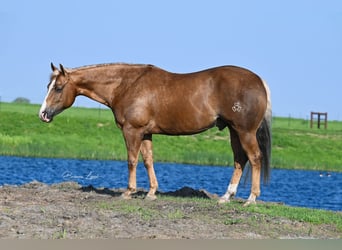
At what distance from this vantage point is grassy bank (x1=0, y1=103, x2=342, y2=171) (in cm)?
4647

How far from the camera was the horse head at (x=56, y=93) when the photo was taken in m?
16.2

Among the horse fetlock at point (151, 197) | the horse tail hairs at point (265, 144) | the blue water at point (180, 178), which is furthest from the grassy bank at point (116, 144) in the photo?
the horse tail hairs at point (265, 144)

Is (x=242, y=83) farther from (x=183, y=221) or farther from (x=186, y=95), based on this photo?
(x=183, y=221)

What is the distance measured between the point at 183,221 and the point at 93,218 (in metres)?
1.38

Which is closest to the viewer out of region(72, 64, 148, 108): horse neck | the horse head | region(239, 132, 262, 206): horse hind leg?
region(239, 132, 262, 206): horse hind leg

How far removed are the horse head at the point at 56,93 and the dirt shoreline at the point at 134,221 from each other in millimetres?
1681

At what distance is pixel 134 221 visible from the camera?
12.8 m

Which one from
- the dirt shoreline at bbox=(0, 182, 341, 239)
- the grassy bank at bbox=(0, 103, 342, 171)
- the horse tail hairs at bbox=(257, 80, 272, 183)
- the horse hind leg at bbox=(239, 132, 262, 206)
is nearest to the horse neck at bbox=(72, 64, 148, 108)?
the dirt shoreline at bbox=(0, 182, 341, 239)

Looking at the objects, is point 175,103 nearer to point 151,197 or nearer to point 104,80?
point 104,80

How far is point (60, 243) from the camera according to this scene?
10.3m

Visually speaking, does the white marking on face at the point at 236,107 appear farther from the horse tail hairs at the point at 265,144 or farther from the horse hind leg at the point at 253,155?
the horse tail hairs at the point at 265,144

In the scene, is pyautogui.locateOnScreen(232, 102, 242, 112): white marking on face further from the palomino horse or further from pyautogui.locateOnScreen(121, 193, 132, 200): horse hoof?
pyautogui.locateOnScreen(121, 193, 132, 200): horse hoof

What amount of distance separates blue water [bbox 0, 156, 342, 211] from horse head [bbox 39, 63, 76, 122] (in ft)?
29.9

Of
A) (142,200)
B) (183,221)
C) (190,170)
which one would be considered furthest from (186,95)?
(190,170)
